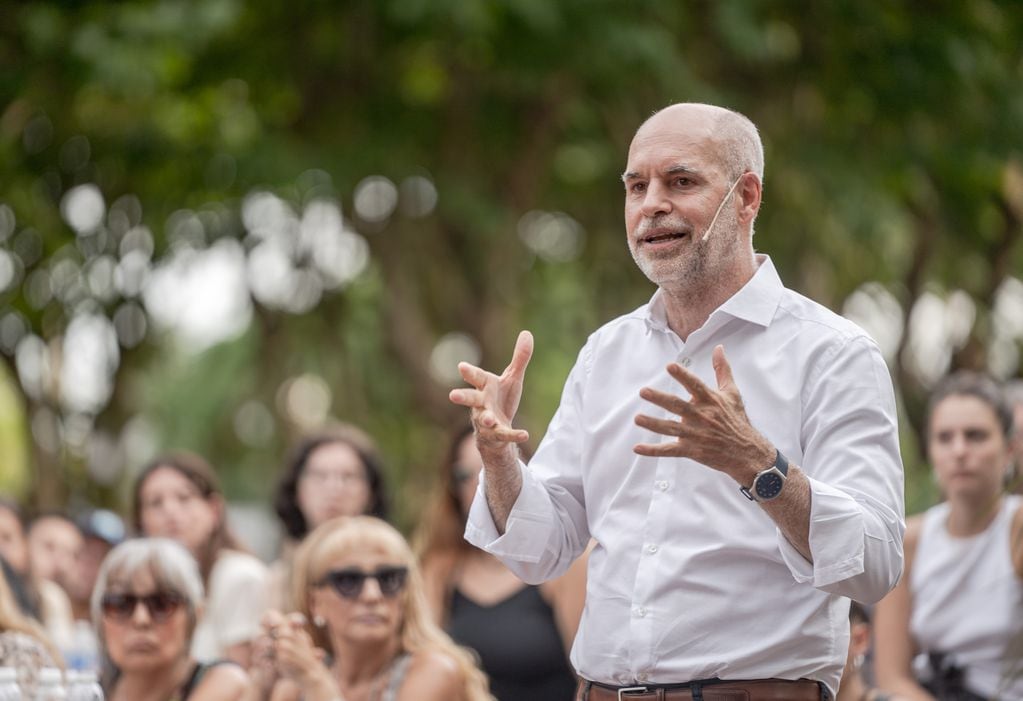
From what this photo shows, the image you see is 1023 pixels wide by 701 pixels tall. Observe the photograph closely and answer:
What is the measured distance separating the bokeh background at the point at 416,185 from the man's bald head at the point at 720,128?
5.07m

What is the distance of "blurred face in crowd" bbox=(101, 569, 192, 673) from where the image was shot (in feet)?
17.4

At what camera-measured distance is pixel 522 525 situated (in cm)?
359

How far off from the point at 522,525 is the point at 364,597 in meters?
1.99

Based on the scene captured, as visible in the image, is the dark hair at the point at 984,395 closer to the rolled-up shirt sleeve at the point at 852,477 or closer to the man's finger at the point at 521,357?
the rolled-up shirt sleeve at the point at 852,477

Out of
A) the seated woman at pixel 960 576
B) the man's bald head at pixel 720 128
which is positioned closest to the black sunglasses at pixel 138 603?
the seated woman at pixel 960 576

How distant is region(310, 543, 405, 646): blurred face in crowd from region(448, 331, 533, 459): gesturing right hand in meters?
2.03

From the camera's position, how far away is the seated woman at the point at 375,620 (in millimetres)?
5367

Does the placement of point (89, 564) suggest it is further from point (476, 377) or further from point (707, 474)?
point (707, 474)

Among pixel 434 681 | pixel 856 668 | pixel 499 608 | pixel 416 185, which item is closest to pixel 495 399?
pixel 434 681

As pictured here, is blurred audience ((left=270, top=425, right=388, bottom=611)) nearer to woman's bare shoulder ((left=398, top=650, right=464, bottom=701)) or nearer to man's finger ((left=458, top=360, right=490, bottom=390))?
woman's bare shoulder ((left=398, top=650, right=464, bottom=701))

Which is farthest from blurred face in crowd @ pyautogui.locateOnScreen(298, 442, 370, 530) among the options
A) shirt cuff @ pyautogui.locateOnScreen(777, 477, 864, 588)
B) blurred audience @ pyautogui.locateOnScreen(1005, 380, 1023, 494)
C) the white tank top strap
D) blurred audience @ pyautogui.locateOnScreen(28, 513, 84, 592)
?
shirt cuff @ pyautogui.locateOnScreen(777, 477, 864, 588)

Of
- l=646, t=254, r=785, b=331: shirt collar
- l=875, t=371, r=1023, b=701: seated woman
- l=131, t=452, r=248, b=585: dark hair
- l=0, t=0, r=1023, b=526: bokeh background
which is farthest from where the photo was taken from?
l=0, t=0, r=1023, b=526: bokeh background

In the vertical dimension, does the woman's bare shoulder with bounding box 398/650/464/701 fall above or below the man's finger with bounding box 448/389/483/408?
below

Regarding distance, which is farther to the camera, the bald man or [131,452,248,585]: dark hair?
[131,452,248,585]: dark hair
